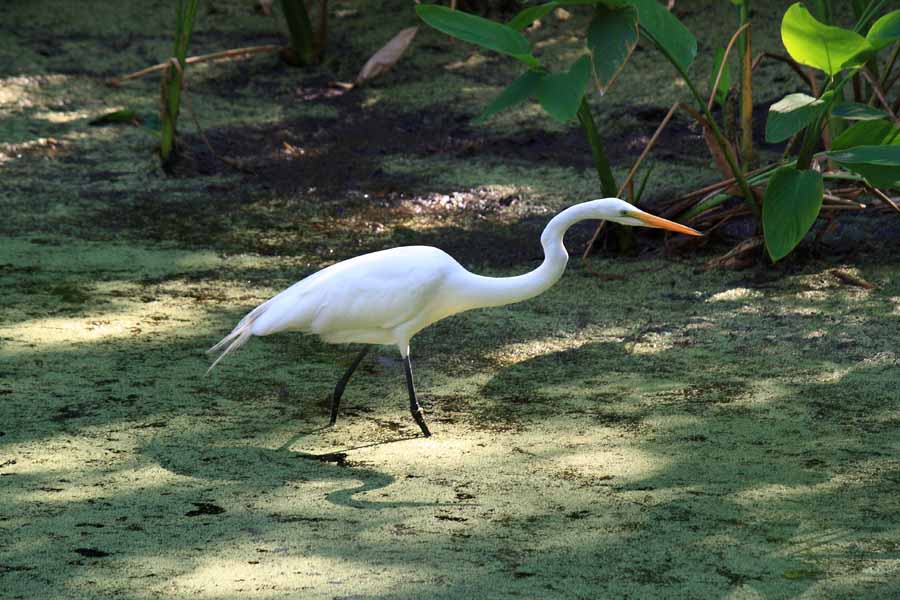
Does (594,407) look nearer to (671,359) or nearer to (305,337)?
(671,359)

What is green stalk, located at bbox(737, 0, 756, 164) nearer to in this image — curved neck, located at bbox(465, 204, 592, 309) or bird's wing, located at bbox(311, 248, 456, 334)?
curved neck, located at bbox(465, 204, 592, 309)

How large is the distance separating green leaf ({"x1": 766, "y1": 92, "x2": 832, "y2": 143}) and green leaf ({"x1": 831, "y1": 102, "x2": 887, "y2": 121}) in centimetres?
4

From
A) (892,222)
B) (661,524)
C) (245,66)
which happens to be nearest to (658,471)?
(661,524)

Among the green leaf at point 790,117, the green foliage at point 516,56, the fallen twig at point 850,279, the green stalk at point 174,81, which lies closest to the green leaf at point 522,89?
the green foliage at point 516,56

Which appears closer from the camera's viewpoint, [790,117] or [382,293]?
[382,293]

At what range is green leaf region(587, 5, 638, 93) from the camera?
3059mm

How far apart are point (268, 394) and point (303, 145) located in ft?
8.11

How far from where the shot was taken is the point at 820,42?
280 cm

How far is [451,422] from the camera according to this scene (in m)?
2.60

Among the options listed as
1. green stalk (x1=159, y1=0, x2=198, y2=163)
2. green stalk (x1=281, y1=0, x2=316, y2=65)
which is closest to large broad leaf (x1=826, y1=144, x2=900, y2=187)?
green stalk (x1=159, y1=0, x2=198, y2=163)

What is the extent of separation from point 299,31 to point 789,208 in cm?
340

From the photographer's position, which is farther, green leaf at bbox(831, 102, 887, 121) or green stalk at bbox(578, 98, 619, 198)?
green stalk at bbox(578, 98, 619, 198)

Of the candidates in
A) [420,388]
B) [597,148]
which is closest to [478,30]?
[597,148]

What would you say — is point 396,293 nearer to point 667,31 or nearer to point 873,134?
point 667,31
